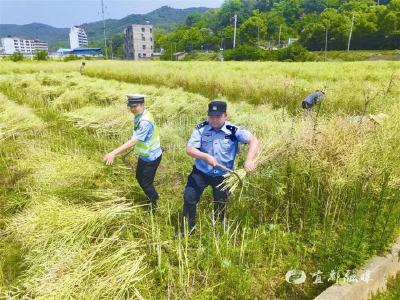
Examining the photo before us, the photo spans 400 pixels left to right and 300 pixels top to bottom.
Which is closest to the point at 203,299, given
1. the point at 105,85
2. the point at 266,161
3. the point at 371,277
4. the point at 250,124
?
the point at 371,277

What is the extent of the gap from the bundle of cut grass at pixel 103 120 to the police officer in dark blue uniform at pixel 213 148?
3907mm

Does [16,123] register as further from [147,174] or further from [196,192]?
[196,192]

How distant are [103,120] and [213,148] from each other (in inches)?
192

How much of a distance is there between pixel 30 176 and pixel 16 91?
1074 cm

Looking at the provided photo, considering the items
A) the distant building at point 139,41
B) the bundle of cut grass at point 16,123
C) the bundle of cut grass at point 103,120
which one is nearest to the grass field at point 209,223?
the bundle of cut grass at point 16,123

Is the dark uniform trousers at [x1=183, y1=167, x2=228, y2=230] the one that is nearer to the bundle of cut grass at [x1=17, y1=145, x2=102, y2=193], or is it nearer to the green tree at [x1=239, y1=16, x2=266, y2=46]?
the bundle of cut grass at [x1=17, y1=145, x2=102, y2=193]

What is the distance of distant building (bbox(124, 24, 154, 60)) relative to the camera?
9550 cm

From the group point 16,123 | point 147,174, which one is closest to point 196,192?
point 147,174

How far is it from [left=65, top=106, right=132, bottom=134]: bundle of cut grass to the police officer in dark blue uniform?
3.91 metres

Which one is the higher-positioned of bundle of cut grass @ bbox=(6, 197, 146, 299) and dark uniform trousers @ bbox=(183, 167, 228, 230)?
dark uniform trousers @ bbox=(183, 167, 228, 230)

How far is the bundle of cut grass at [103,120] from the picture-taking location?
713cm

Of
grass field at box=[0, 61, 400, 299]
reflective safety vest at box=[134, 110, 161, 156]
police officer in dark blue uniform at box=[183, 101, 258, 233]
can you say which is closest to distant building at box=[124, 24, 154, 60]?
grass field at box=[0, 61, 400, 299]

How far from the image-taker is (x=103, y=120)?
24.7 feet

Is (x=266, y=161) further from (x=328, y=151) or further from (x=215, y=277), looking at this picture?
(x=215, y=277)
